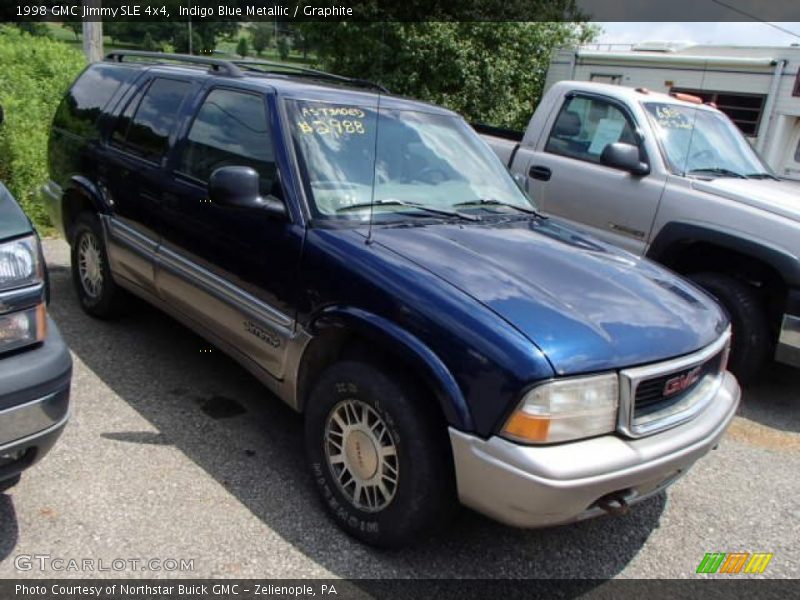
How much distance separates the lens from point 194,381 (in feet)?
13.5

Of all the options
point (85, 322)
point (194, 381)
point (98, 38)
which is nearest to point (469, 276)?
point (194, 381)

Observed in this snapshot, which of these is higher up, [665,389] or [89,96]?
[89,96]

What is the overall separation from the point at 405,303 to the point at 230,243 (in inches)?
48.1

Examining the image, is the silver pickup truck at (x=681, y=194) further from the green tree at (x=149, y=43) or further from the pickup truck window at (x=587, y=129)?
the green tree at (x=149, y=43)

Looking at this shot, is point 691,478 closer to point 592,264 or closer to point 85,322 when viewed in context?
point 592,264

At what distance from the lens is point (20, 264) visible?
2361 millimetres

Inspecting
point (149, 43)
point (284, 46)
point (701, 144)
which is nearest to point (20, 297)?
point (284, 46)

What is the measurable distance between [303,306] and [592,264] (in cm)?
129

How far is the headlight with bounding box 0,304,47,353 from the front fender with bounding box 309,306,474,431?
3.44 feet

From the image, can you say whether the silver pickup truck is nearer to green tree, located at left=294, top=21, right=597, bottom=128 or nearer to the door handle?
the door handle

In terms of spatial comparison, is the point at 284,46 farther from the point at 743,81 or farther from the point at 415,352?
the point at 743,81

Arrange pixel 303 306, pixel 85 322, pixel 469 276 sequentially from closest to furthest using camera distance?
pixel 469 276
pixel 303 306
pixel 85 322

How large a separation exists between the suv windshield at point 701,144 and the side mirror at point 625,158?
0.22 meters

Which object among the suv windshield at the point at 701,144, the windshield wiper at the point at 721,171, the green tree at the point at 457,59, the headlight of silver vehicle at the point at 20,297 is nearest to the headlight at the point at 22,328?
the headlight of silver vehicle at the point at 20,297
